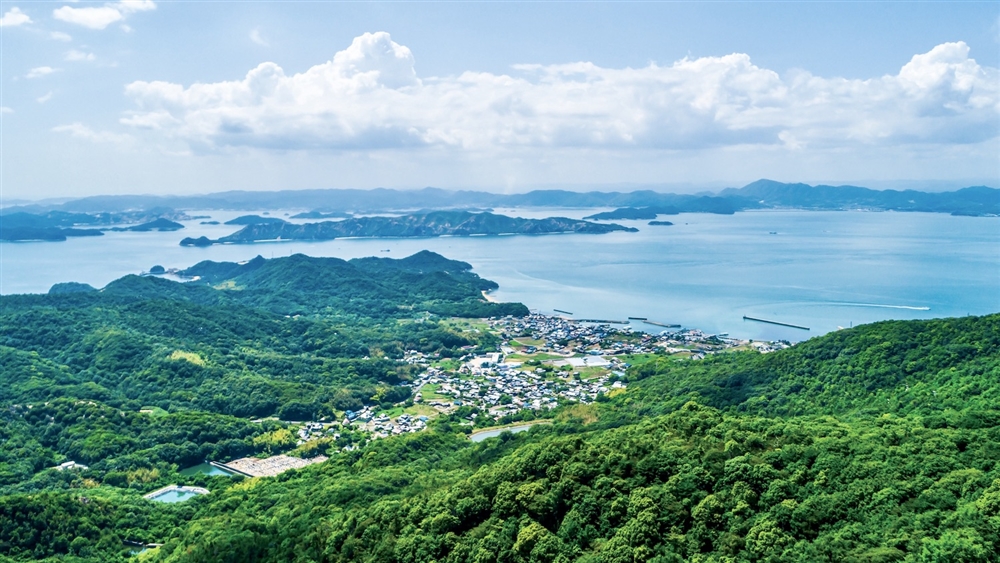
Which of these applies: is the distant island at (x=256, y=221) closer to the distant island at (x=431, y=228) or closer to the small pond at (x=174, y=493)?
the distant island at (x=431, y=228)

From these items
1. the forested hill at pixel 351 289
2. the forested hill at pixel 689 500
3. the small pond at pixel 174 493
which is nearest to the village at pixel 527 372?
the small pond at pixel 174 493

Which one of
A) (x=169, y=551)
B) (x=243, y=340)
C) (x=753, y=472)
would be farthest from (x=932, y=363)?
(x=243, y=340)

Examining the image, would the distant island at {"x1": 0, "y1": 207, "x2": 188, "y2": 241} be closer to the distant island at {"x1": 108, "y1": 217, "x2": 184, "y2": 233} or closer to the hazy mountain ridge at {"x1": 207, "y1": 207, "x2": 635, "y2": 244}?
the distant island at {"x1": 108, "y1": 217, "x2": 184, "y2": 233}

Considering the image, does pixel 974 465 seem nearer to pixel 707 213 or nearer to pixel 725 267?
pixel 725 267

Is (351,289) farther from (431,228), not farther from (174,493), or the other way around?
(431,228)

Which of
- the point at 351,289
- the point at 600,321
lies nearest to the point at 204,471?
the point at 600,321

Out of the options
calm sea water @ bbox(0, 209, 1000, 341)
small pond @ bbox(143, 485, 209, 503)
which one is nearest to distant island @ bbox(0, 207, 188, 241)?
calm sea water @ bbox(0, 209, 1000, 341)
